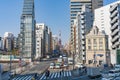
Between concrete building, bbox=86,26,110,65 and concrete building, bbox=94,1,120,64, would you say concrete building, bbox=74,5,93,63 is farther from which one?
concrete building, bbox=86,26,110,65

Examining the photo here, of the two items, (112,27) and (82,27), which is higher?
(82,27)

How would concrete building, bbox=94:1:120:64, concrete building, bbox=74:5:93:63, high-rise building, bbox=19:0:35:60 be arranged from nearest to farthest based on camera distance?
concrete building, bbox=94:1:120:64, concrete building, bbox=74:5:93:63, high-rise building, bbox=19:0:35:60

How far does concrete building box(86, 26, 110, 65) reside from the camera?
84.7m

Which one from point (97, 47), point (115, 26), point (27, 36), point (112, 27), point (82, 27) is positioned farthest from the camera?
point (27, 36)

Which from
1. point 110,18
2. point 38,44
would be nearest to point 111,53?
point 110,18

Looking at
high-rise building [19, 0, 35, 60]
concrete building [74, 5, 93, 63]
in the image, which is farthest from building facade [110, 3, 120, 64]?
high-rise building [19, 0, 35, 60]

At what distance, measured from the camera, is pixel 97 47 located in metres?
85.6

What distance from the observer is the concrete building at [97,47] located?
278 feet

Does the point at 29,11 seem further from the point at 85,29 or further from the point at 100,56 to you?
the point at 100,56

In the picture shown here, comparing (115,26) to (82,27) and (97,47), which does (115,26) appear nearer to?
(97,47)

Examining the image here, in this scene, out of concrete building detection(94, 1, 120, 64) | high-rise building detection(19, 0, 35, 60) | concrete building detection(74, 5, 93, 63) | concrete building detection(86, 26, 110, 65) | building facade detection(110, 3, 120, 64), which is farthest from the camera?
high-rise building detection(19, 0, 35, 60)

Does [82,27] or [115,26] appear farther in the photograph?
[82,27]

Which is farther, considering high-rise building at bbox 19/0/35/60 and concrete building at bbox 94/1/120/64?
high-rise building at bbox 19/0/35/60

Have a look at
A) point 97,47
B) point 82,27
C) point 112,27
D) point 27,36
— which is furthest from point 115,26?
point 27,36
